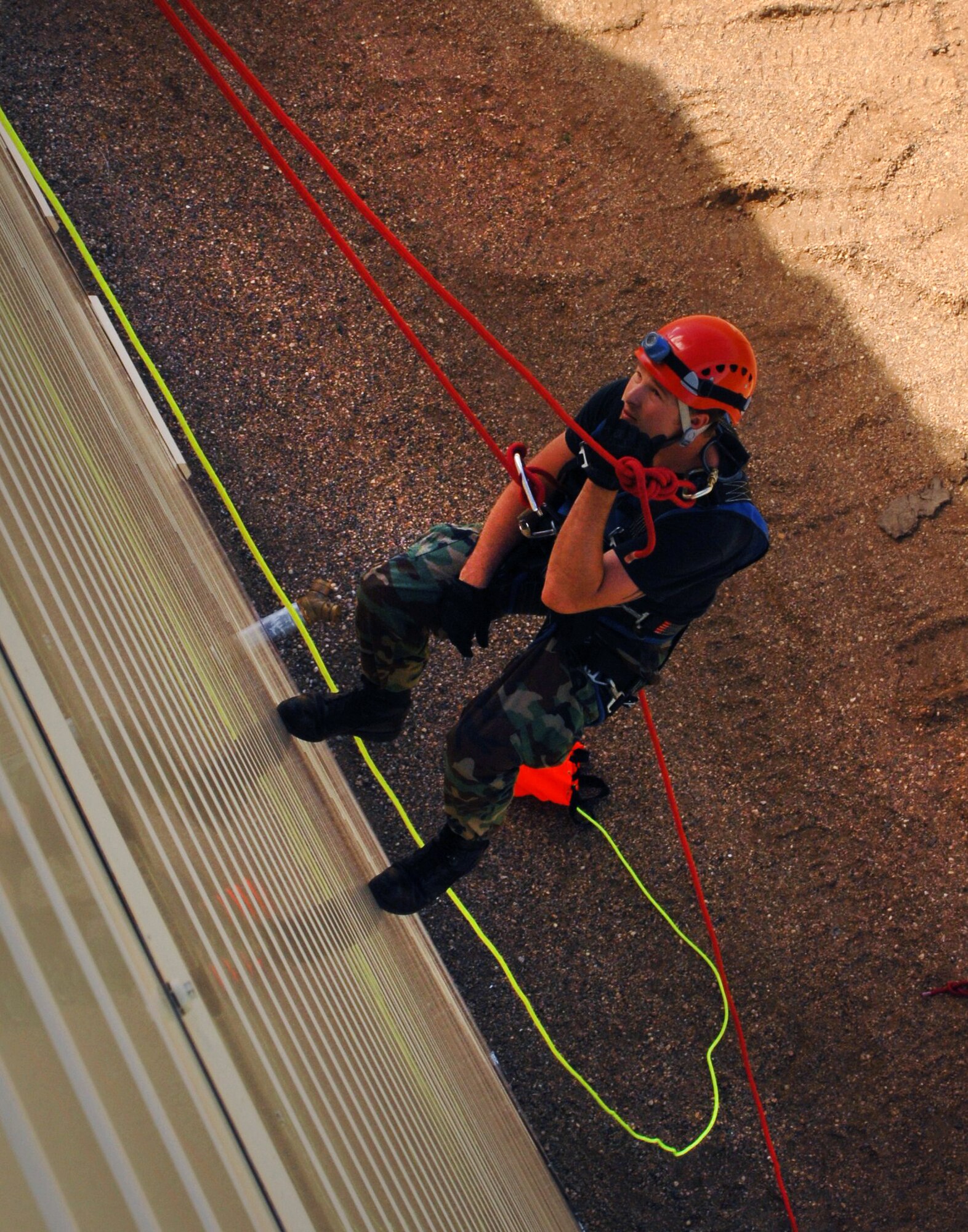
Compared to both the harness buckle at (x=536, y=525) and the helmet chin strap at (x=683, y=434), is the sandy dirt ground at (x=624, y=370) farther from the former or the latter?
the helmet chin strap at (x=683, y=434)

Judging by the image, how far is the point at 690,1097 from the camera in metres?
2.93

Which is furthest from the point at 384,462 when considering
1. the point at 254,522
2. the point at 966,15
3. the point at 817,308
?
the point at 966,15

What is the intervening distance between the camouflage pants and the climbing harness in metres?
0.26

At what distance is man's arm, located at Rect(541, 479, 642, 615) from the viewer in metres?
2.01

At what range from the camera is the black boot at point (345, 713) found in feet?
8.46

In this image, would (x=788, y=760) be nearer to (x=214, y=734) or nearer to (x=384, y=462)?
(x=384, y=462)

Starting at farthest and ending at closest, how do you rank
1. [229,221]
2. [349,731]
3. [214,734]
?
[229,221]
[349,731]
[214,734]

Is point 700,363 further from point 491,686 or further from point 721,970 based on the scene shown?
point 721,970

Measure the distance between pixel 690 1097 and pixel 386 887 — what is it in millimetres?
1265

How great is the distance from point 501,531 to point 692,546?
0.50 meters

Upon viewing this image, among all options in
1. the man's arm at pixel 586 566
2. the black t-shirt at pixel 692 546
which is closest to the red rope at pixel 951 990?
the black t-shirt at pixel 692 546

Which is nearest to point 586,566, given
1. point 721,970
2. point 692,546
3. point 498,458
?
point 692,546

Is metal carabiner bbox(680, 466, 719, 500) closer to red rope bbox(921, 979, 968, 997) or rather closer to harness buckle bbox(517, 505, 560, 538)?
harness buckle bbox(517, 505, 560, 538)

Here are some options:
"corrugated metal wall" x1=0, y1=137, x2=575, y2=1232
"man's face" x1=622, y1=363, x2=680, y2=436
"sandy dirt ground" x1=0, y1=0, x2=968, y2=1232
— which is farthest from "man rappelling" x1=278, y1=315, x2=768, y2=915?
"sandy dirt ground" x1=0, y1=0, x2=968, y2=1232
